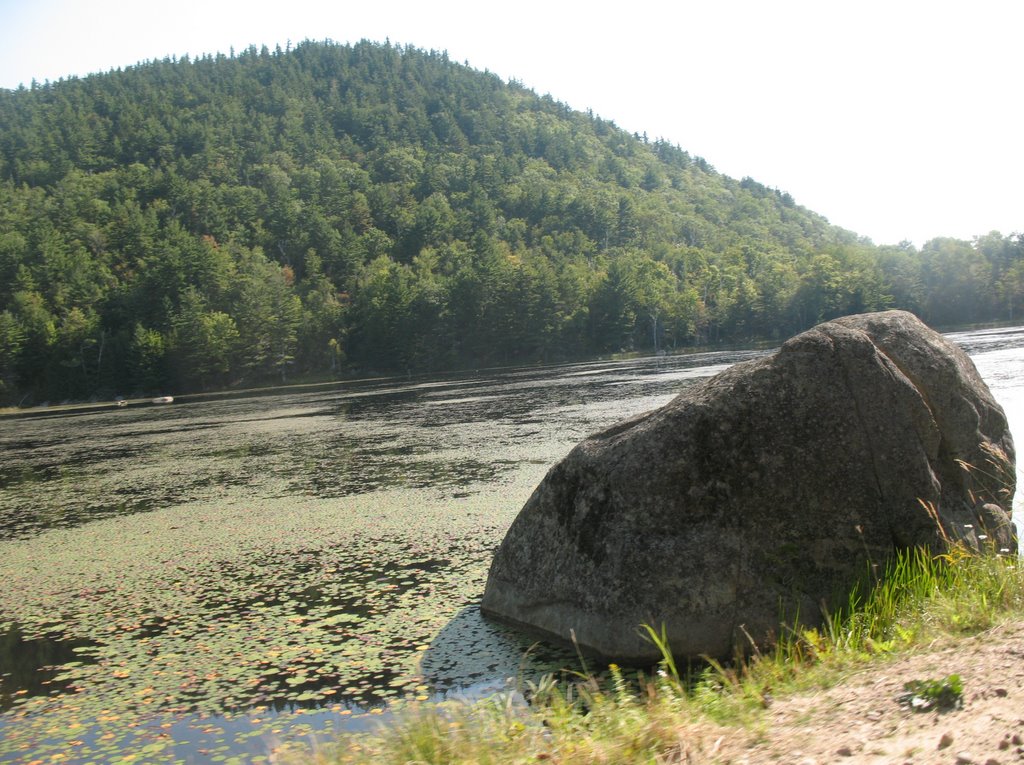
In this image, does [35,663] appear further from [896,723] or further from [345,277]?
[345,277]

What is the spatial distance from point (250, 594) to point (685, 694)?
5823 millimetres

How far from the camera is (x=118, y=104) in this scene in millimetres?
198875

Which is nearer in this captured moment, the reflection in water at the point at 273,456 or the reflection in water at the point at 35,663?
the reflection in water at the point at 35,663

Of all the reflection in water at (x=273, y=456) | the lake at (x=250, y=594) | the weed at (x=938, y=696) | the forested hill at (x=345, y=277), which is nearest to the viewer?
the weed at (x=938, y=696)

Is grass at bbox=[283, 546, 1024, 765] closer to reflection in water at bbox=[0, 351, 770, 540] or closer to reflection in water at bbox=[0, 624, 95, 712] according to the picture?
reflection in water at bbox=[0, 624, 95, 712]

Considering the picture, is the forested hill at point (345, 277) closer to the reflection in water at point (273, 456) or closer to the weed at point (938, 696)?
the reflection in water at point (273, 456)

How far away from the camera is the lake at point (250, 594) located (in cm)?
642

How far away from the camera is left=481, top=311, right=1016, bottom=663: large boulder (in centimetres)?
699

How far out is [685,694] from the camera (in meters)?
5.73

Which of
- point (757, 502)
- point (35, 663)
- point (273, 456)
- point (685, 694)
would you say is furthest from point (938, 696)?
point (273, 456)

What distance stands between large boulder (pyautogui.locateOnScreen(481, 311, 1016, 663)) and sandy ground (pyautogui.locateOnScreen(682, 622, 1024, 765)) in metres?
1.90

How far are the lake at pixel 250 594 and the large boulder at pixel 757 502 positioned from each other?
865 mm

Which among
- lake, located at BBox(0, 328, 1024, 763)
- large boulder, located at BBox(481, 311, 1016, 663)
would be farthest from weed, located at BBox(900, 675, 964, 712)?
lake, located at BBox(0, 328, 1024, 763)

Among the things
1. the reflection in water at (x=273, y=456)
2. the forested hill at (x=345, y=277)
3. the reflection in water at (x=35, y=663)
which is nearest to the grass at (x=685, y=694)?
the reflection in water at (x=35, y=663)
